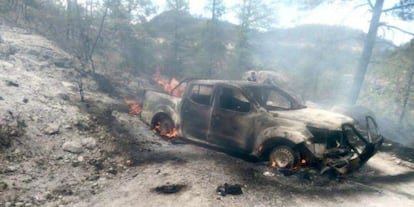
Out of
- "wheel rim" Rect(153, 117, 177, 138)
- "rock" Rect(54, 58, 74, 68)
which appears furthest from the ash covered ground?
"rock" Rect(54, 58, 74, 68)

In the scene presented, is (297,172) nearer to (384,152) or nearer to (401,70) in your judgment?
(384,152)

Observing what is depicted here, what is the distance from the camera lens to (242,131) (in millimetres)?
6586

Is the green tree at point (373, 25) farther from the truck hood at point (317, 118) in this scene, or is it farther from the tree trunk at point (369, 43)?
the truck hood at point (317, 118)

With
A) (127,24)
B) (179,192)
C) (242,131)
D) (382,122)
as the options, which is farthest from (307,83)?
(179,192)

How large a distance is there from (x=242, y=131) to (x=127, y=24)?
14731 mm

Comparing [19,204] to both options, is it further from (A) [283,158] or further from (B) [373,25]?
(B) [373,25]

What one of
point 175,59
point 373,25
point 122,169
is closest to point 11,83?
point 122,169

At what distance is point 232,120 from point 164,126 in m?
2.29

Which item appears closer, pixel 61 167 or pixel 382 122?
pixel 61 167

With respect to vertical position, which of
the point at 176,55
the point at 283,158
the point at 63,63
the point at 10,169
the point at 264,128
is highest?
the point at 176,55

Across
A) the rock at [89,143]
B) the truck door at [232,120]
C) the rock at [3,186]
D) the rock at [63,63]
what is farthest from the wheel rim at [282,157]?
the rock at [63,63]

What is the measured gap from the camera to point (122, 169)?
6316 millimetres

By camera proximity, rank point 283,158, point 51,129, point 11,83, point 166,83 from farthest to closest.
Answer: point 166,83
point 11,83
point 51,129
point 283,158

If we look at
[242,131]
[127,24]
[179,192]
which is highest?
[127,24]
